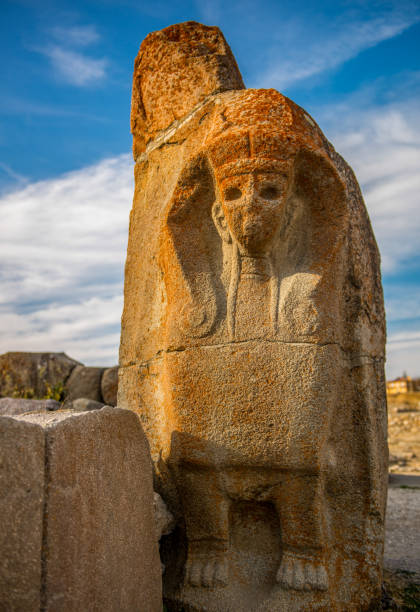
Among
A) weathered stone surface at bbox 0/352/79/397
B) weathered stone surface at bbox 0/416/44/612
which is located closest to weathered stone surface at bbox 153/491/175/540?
weathered stone surface at bbox 0/416/44/612

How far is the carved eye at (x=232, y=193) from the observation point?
231cm

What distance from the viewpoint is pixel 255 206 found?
2.26m

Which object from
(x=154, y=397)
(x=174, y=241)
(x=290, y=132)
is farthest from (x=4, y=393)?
(x=290, y=132)

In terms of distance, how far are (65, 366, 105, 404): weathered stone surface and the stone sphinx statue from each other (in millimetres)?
4344

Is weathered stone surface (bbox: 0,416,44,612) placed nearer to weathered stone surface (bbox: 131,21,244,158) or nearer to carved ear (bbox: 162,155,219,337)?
carved ear (bbox: 162,155,219,337)

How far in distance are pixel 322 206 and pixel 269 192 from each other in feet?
1.00

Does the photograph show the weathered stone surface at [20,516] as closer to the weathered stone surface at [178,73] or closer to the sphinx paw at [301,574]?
the sphinx paw at [301,574]

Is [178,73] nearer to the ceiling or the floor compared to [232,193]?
nearer to the ceiling


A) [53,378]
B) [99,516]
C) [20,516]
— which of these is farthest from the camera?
[53,378]

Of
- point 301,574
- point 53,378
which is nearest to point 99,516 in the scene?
point 301,574

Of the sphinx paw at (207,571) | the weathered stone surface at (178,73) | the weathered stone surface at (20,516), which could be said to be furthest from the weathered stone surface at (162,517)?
the weathered stone surface at (178,73)

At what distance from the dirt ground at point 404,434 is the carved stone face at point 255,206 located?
6491 mm

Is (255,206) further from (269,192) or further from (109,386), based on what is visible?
(109,386)

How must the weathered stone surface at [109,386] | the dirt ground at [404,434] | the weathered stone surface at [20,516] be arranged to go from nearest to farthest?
the weathered stone surface at [20,516] < the weathered stone surface at [109,386] < the dirt ground at [404,434]
